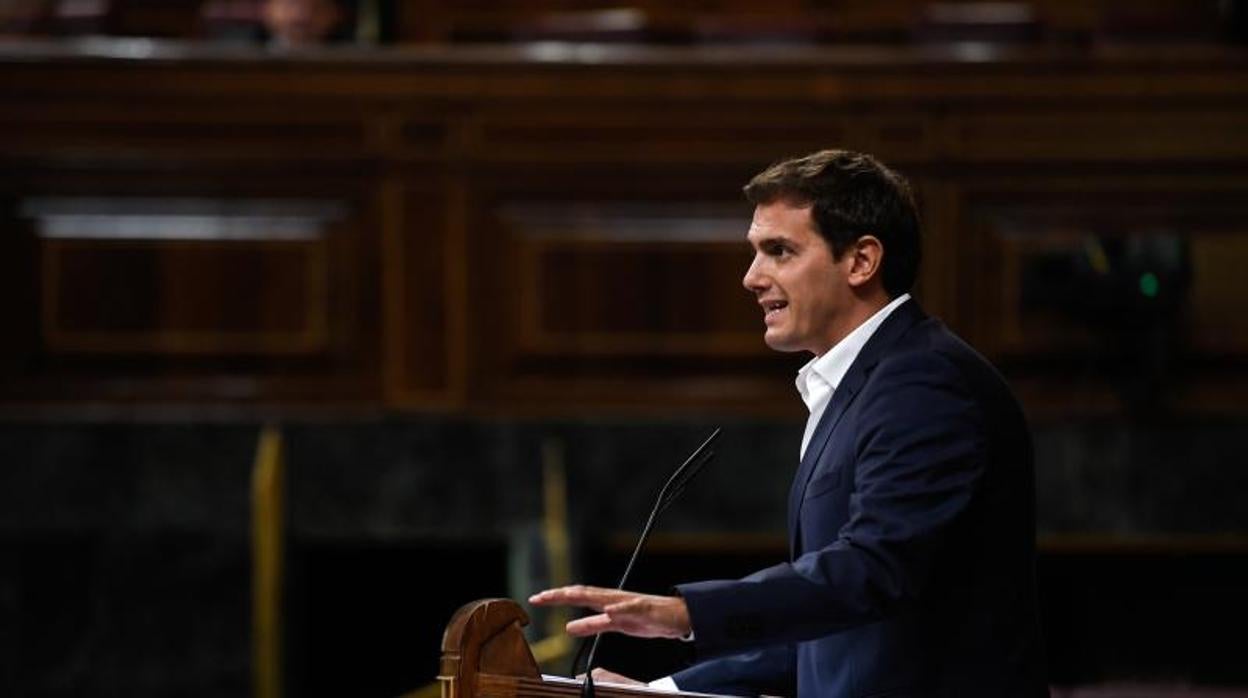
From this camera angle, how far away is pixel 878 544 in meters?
1.81

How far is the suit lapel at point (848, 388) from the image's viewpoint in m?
A: 1.98

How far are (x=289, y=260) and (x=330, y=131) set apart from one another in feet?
0.90

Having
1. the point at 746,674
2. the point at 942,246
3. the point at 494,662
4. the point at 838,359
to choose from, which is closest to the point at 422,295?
the point at 942,246

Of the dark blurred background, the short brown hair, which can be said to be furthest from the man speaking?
the dark blurred background

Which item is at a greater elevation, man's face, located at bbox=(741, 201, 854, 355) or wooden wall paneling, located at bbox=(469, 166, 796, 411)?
man's face, located at bbox=(741, 201, 854, 355)

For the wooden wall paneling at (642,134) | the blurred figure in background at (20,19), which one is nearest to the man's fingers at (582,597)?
the wooden wall paneling at (642,134)

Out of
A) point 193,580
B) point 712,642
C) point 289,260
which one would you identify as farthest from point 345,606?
point 712,642

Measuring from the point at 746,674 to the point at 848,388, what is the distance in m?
0.32

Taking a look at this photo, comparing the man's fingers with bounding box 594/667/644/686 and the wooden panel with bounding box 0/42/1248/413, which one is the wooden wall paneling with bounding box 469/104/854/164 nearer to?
the wooden panel with bounding box 0/42/1248/413

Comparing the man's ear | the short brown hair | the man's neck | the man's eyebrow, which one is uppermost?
the short brown hair

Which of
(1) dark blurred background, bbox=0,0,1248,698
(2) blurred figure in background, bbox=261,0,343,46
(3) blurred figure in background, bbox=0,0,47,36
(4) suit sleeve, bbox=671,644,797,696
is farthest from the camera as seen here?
(3) blurred figure in background, bbox=0,0,47,36

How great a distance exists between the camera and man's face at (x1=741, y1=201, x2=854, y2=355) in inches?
78.2

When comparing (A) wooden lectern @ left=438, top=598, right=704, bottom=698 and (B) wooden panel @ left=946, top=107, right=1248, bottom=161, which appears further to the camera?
(B) wooden panel @ left=946, top=107, right=1248, bottom=161

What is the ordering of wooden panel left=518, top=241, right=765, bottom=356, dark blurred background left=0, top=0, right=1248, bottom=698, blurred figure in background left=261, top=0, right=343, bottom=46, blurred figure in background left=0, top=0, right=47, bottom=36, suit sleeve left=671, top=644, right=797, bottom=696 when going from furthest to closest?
blurred figure in background left=0, top=0, right=47, bottom=36 < blurred figure in background left=261, top=0, right=343, bottom=46 < wooden panel left=518, top=241, right=765, bottom=356 < dark blurred background left=0, top=0, right=1248, bottom=698 < suit sleeve left=671, top=644, right=797, bottom=696
